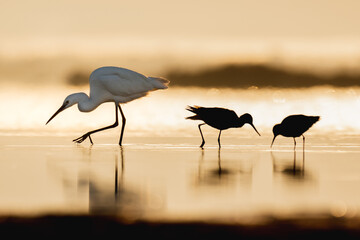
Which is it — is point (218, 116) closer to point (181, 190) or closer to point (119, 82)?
point (119, 82)

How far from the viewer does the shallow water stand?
6406 mm

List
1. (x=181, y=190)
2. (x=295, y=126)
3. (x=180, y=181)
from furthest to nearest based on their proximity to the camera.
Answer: (x=295, y=126) → (x=180, y=181) → (x=181, y=190)

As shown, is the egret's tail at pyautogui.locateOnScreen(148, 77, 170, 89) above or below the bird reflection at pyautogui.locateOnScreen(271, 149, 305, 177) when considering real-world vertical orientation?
above

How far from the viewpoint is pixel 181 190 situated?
761 cm

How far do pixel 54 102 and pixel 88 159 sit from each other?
39.5 ft

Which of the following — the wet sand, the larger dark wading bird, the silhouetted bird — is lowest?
the wet sand

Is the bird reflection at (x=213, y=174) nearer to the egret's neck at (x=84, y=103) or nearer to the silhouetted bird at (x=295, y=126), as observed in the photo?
the silhouetted bird at (x=295, y=126)

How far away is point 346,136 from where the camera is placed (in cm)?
1673

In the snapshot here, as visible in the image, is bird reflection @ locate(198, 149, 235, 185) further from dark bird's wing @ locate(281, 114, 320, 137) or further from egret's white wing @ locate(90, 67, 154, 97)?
egret's white wing @ locate(90, 67, 154, 97)

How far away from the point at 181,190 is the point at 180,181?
0.75 metres

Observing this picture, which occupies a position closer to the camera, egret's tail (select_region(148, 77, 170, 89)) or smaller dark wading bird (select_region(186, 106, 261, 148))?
smaller dark wading bird (select_region(186, 106, 261, 148))

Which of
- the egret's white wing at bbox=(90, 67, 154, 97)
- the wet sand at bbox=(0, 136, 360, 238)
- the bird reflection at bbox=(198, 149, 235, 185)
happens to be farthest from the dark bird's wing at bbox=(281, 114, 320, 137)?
the bird reflection at bbox=(198, 149, 235, 185)

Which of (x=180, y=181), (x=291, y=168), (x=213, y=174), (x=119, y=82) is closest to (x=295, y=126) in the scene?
(x=119, y=82)

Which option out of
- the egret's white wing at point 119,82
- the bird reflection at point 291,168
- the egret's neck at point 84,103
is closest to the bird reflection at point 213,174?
the bird reflection at point 291,168
